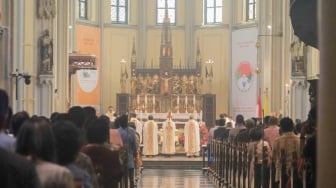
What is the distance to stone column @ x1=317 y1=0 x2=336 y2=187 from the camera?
616 cm

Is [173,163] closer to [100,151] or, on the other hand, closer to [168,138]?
[168,138]

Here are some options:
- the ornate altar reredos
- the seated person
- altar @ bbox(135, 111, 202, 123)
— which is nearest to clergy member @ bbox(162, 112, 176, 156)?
altar @ bbox(135, 111, 202, 123)

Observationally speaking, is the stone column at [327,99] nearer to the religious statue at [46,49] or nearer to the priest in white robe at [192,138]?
the religious statue at [46,49]

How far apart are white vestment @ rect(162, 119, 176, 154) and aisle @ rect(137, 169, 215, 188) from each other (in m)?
3.61

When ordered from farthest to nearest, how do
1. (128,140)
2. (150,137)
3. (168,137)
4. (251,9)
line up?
1. (251,9)
2. (168,137)
3. (150,137)
4. (128,140)

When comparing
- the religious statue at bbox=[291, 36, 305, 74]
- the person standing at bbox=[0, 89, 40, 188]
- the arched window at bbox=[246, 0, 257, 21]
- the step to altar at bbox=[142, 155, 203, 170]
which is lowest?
the step to altar at bbox=[142, 155, 203, 170]

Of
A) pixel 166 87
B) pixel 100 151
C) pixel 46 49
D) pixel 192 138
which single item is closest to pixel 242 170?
pixel 100 151

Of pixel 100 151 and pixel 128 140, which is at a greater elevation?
pixel 100 151

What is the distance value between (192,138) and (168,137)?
36.2 inches

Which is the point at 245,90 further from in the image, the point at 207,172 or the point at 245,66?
the point at 207,172

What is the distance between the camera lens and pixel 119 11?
41.0 m

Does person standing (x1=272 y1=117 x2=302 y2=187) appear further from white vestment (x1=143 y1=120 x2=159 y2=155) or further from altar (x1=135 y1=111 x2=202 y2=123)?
altar (x1=135 y1=111 x2=202 y2=123)

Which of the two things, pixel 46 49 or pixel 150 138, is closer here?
pixel 46 49

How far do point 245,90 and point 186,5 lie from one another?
5.86 metres
